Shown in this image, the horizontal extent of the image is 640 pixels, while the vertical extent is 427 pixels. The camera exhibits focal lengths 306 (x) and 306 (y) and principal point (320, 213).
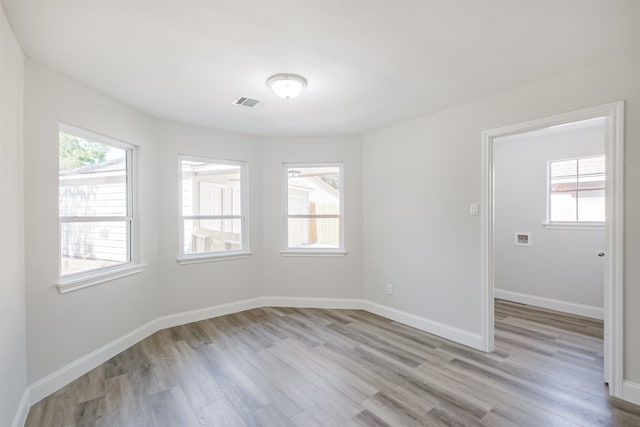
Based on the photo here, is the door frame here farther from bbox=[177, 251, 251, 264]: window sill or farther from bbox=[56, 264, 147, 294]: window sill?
bbox=[56, 264, 147, 294]: window sill

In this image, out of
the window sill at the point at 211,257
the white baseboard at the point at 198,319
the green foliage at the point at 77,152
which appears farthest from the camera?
the window sill at the point at 211,257

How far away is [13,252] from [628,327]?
13.8ft

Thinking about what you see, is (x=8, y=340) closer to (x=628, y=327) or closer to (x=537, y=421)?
(x=537, y=421)

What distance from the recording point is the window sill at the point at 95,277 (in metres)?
2.48

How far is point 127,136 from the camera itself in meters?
3.15

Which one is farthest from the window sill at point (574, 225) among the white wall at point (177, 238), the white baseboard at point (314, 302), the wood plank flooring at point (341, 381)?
the white wall at point (177, 238)

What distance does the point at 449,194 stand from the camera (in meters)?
3.36

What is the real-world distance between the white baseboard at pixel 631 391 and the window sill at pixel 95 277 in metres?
4.33

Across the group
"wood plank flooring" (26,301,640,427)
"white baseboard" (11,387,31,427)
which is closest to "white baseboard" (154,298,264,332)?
"wood plank flooring" (26,301,640,427)

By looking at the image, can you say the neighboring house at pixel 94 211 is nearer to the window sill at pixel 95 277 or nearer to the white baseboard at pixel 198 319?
the window sill at pixel 95 277

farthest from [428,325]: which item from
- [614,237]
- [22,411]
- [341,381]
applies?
[22,411]

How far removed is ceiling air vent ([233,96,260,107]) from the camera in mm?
2999

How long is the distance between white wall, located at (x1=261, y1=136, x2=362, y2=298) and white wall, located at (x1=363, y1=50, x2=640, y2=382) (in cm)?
16

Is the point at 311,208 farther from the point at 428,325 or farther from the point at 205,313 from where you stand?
the point at 428,325
